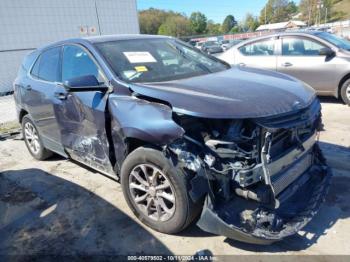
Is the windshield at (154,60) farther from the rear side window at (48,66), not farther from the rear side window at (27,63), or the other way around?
the rear side window at (27,63)

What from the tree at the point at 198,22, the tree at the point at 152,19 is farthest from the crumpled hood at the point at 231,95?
the tree at the point at 198,22

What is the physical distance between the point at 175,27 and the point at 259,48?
69.1m

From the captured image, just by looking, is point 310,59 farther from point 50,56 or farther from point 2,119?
point 2,119

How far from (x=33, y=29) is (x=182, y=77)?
17.2 m

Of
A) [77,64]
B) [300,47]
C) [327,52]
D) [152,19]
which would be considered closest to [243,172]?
[77,64]

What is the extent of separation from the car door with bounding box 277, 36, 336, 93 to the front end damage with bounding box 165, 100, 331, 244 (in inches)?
187

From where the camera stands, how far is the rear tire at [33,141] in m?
5.16

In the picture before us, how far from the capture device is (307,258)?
8.75ft

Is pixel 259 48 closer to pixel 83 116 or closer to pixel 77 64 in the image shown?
pixel 77 64

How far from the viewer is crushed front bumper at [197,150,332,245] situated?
252cm

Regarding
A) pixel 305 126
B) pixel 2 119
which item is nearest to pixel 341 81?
pixel 305 126

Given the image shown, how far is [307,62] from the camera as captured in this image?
7.16m

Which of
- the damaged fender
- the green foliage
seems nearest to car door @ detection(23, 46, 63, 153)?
the damaged fender

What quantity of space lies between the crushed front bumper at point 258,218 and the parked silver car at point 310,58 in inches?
188
